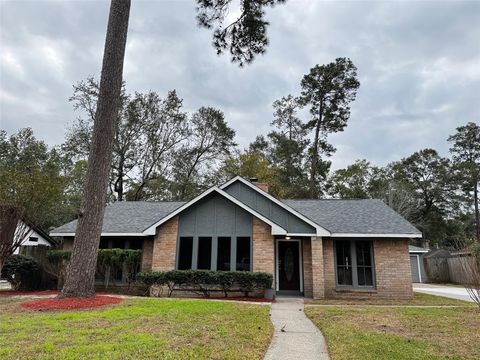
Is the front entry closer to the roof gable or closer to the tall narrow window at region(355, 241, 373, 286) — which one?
the roof gable

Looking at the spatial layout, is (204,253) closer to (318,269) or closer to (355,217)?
(318,269)

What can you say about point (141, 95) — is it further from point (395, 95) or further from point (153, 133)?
point (395, 95)

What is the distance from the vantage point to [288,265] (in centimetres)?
1498

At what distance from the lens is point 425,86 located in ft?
64.2

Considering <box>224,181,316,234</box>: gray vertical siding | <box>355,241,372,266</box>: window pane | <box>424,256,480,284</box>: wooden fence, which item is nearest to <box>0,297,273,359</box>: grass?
<box>224,181,316,234</box>: gray vertical siding

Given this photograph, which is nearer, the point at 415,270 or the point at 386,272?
the point at 386,272

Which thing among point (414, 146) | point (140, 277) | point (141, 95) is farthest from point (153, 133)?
point (414, 146)

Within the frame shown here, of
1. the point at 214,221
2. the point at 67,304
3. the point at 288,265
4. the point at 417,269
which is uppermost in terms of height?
the point at 214,221

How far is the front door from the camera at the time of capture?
48.7 feet

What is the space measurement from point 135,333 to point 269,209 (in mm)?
9610

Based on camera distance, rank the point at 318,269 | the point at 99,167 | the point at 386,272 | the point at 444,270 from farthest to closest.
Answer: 1. the point at 444,270
2. the point at 386,272
3. the point at 318,269
4. the point at 99,167

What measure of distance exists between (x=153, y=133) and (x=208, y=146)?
17.8ft

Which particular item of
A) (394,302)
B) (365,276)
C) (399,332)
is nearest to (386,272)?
(365,276)

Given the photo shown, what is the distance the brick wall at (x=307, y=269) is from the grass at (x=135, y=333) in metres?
5.61
